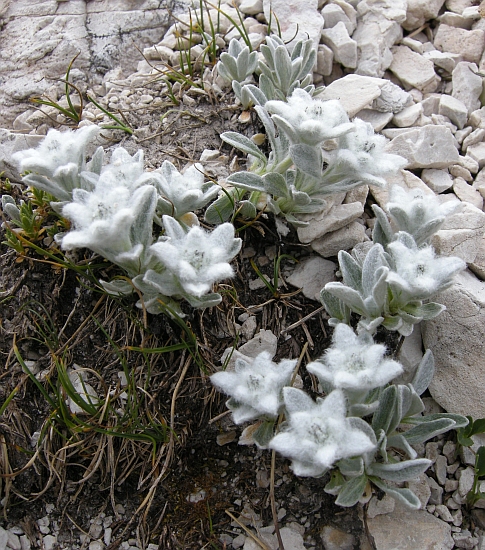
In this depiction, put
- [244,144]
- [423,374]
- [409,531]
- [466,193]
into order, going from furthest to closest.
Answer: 1. [466,193]
2. [244,144]
3. [423,374]
4. [409,531]

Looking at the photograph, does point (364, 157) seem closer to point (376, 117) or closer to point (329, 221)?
point (329, 221)

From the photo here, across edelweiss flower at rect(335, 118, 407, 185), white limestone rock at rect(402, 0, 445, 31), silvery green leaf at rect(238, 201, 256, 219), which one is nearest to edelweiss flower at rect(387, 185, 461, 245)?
edelweiss flower at rect(335, 118, 407, 185)

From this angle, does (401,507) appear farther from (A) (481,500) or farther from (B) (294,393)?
(B) (294,393)

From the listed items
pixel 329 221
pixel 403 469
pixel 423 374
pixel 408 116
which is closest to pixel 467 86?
pixel 408 116

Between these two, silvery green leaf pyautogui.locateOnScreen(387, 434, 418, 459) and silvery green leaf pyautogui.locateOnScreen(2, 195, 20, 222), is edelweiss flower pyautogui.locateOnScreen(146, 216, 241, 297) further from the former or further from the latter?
silvery green leaf pyautogui.locateOnScreen(387, 434, 418, 459)

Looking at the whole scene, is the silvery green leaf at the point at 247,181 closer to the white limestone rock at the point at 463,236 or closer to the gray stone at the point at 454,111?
the white limestone rock at the point at 463,236

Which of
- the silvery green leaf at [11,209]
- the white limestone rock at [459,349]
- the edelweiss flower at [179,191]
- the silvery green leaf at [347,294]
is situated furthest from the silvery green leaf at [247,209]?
the silvery green leaf at [11,209]

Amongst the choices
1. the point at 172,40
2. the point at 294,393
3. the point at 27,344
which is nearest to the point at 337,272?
the point at 294,393
